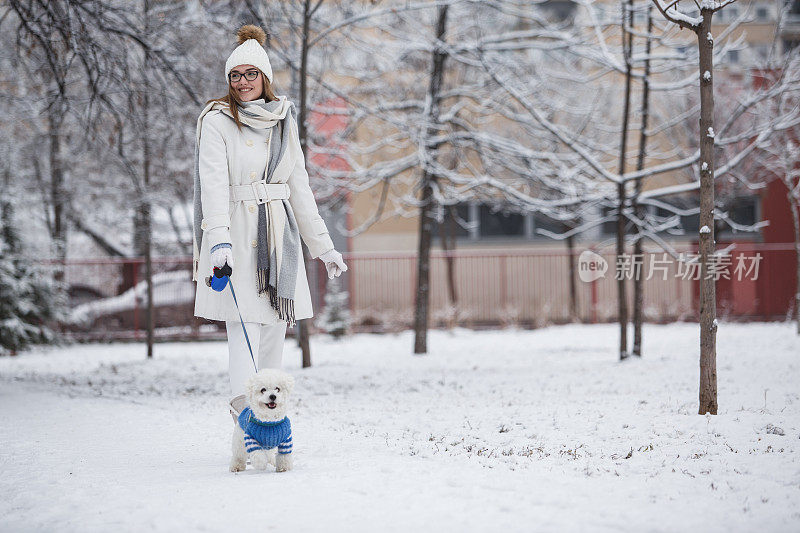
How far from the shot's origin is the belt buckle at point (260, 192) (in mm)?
4680

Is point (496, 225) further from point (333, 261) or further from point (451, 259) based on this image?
point (333, 261)

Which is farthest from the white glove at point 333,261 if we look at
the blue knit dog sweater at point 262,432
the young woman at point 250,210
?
the blue knit dog sweater at point 262,432

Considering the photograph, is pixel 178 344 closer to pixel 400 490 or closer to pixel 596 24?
pixel 596 24

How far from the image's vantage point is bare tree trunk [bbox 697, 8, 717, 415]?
591 cm

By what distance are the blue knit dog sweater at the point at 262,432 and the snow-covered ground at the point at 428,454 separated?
16 cm

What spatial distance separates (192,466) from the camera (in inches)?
185

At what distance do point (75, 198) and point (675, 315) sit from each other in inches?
520

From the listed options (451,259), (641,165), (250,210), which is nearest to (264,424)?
(250,210)

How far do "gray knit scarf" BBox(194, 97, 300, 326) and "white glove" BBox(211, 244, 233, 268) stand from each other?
284 millimetres

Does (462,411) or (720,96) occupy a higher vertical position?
(720,96)

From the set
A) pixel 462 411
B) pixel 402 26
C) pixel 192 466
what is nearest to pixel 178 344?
pixel 402 26

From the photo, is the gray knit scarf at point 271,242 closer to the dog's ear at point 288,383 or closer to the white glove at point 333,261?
the white glove at point 333,261

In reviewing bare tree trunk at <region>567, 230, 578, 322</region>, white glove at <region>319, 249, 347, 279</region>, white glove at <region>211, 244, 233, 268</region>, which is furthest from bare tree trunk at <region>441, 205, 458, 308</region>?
white glove at <region>211, 244, 233, 268</region>

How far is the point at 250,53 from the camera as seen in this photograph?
471 centimetres
